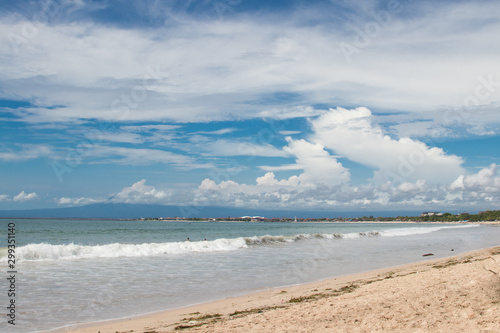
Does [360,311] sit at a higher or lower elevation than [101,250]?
higher

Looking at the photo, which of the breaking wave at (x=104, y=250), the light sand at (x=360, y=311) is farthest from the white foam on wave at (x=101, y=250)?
the light sand at (x=360, y=311)

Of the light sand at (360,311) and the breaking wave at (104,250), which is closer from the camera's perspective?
the light sand at (360,311)

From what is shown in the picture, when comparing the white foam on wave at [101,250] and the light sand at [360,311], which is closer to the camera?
the light sand at [360,311]

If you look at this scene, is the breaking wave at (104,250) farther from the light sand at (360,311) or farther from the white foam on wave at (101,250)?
the light sand at (360,311)

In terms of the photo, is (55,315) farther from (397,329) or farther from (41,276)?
(397,329)

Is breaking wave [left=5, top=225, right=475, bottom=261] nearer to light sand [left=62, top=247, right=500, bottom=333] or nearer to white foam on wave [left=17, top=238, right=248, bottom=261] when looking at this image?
white foam on wave [left=17, top=238, right=248, bottom=261]

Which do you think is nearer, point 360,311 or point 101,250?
point 360,311

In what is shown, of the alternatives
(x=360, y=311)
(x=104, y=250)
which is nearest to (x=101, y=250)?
(x=104, y=250)

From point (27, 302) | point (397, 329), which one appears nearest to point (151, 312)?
point (27, 302)

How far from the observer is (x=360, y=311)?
8523 mm

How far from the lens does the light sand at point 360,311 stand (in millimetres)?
7297

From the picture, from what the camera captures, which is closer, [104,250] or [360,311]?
[360,311]

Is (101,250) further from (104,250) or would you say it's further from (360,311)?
(360,311)

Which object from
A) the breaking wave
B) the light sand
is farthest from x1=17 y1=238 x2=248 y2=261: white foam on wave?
the light sand
